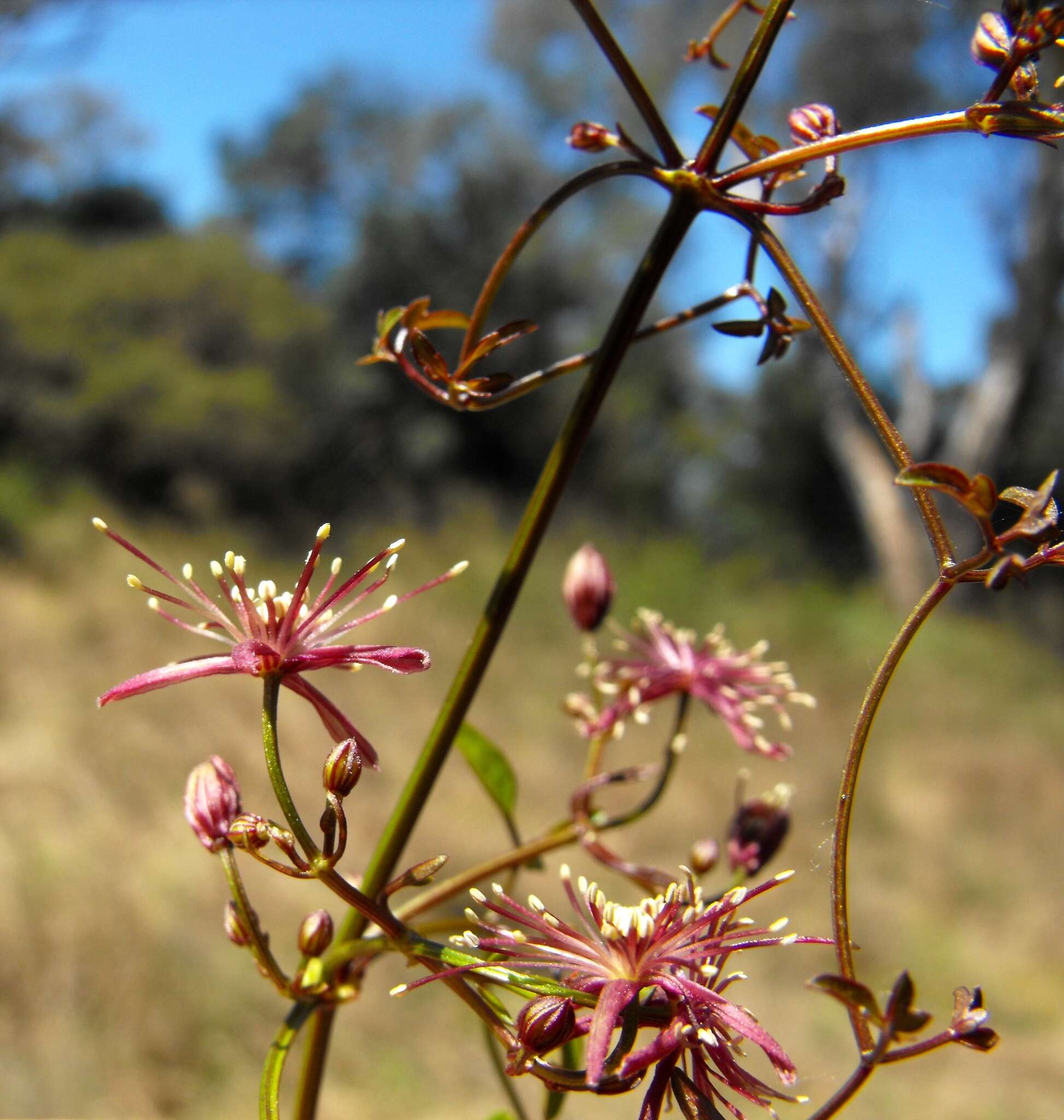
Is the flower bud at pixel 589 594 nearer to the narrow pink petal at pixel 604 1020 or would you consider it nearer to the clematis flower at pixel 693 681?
the clematis flower at pixel 693 681

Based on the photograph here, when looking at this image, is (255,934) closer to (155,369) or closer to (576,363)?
(576,363)

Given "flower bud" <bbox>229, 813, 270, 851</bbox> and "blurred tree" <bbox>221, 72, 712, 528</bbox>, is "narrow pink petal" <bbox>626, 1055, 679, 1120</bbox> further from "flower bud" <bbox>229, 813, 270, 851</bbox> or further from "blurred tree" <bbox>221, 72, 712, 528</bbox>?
"blurred tree" <bbox>221, 72, 712, 528</bbox>

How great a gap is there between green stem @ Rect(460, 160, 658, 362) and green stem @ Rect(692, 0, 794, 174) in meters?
0.02

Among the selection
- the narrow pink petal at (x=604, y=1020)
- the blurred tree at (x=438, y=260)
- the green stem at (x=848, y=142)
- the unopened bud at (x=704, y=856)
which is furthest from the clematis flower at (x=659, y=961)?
the blurred tree at (x=438, y=260)

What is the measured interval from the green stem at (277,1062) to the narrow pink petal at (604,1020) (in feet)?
0.30

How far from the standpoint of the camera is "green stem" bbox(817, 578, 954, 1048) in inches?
10.1

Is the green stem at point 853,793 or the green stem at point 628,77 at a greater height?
the green stem at point 628,77

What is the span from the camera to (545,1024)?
27 cm

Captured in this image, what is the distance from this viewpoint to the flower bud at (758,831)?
47 centimetres

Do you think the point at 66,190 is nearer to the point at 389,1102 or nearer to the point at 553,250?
the point at 553,250

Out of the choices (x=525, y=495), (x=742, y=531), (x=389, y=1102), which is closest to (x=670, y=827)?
(x=389, y=1102)

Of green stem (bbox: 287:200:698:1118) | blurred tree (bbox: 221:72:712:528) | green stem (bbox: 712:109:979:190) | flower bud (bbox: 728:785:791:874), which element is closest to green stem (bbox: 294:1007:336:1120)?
green stem (bbox: 287:200:698:1118)

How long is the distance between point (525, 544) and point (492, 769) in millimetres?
173

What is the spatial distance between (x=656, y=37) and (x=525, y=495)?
407 cm
